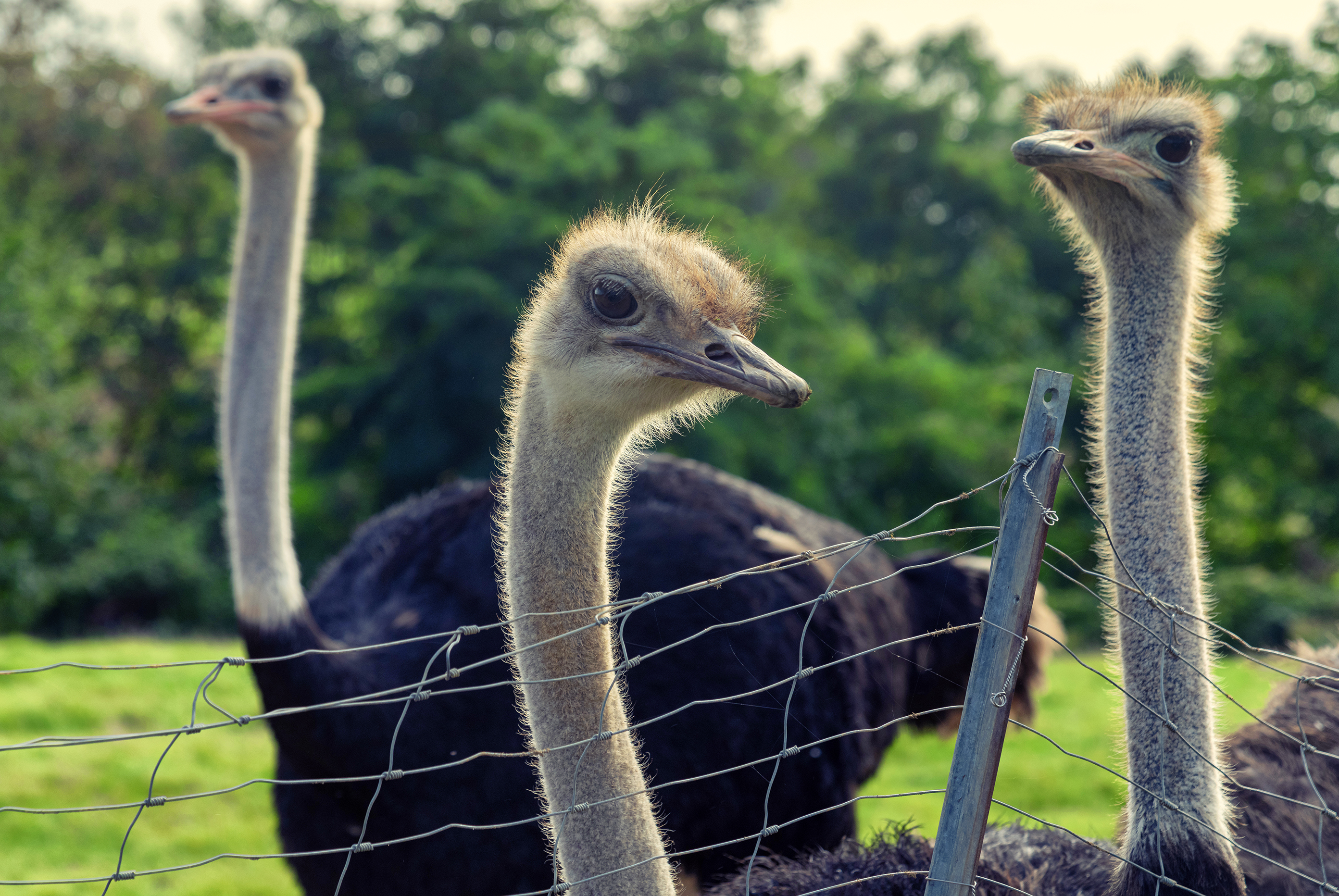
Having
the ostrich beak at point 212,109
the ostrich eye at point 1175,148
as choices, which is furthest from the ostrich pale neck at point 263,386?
the ostrich eye at point 1175,148

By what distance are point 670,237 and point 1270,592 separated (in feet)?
46.6

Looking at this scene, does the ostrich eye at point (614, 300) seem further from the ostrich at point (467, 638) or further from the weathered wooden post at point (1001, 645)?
the ostrich at point (467, 638)

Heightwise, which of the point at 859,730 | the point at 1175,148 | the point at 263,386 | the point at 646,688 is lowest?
the point at 859,730

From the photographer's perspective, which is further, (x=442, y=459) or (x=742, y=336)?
(x=442, y=459)

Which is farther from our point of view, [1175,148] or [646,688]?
[646,688]

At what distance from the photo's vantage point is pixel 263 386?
3.62 m

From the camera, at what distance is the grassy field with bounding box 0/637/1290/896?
5457 mm

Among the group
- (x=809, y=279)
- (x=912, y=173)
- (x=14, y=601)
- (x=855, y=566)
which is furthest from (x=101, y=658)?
(x=912, y=173)

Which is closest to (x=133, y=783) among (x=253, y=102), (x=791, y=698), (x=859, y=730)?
(x=253, y=102)

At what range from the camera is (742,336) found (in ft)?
6.43

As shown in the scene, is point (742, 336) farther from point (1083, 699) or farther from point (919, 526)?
point (919, 526)

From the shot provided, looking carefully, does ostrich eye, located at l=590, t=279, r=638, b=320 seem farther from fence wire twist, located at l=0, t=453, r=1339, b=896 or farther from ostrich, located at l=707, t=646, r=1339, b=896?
ostrich, located at l=707, t=646, r=1339, b=896

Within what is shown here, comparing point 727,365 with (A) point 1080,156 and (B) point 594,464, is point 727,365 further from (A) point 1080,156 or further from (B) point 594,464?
(A) point 1080,156

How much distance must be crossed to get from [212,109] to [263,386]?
39.5 inches
